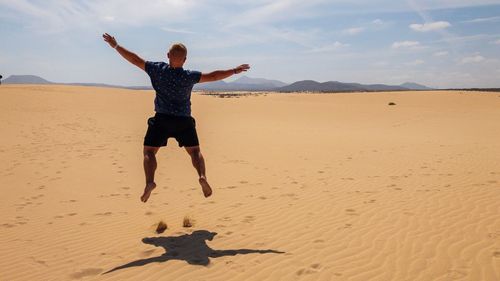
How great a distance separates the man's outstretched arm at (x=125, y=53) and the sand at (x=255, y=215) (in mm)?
2173

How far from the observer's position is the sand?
14.9ft

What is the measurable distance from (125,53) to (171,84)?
2.08 feet

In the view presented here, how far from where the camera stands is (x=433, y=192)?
308 inches

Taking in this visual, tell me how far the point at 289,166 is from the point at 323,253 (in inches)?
242

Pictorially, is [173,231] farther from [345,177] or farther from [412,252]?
[345,177]

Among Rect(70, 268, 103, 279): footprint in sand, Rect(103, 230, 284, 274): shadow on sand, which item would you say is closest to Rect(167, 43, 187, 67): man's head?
Rect(103, 230, 284, 274): shadow on sand

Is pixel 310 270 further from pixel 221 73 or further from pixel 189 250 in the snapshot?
pixel 221 73

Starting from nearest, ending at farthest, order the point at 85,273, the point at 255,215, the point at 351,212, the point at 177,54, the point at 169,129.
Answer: the point at 85,273 → the point at 177,54 → the point at 169,129 → the point at 255,215 → the point at 351,212

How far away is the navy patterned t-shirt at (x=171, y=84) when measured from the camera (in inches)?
190

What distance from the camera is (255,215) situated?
21.4 ft

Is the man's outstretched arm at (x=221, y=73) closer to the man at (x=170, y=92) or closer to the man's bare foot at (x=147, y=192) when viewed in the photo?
the man at (x=170, y=92)

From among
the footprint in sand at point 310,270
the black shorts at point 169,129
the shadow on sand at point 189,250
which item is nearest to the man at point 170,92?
the black shorts at point 169,129

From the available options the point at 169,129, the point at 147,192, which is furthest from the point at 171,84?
the point at 147,192

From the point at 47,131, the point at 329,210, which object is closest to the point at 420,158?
the point at 329,210
